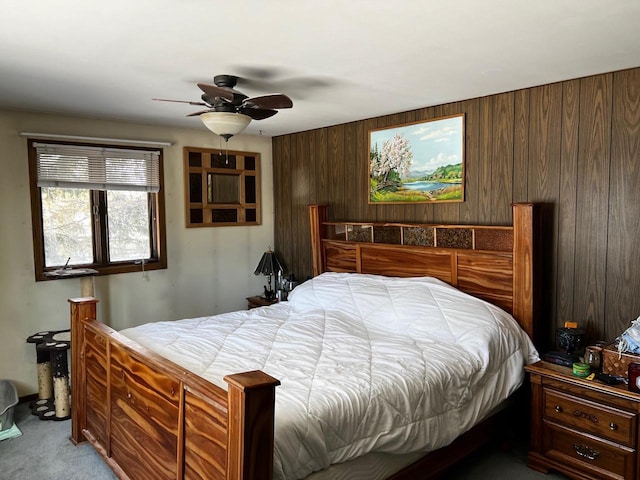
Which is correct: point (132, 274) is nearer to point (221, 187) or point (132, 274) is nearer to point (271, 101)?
point (221, 187)

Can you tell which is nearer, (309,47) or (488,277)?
(309,47)

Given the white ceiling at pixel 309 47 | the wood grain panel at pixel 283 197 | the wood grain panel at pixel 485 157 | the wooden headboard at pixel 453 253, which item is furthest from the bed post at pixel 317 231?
the wood grain panel at pixel 485 157

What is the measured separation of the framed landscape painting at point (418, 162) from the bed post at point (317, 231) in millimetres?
531

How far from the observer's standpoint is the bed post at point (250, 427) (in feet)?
4.72

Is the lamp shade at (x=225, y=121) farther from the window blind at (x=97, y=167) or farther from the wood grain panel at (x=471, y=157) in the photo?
the window blind at (x=97, y=167)

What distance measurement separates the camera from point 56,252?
147 inches

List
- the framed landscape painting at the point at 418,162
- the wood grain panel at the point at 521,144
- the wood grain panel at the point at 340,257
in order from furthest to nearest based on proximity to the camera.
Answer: the wood grain panel at the point at 340,257 → the framed landscape painting at the point at 418,162 → the wood grain panel at the point at 521,144

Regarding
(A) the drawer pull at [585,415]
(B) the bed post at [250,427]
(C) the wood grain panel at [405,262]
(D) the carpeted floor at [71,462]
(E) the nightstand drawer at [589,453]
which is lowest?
(D) the carpeted floor at [71,462]

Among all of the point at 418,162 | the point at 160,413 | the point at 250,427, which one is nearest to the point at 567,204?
the point at 418,162

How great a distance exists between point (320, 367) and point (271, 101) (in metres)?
1.42

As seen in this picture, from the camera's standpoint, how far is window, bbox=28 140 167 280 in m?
3.62

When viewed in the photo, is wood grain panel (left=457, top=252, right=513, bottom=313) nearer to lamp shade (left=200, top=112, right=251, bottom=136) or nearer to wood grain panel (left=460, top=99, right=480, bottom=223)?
wood grain panel (left=460, top=99, right=480, bottom=223)

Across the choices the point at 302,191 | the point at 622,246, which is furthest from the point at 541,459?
the point at 302,191

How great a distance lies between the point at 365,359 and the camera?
8.09 ft
